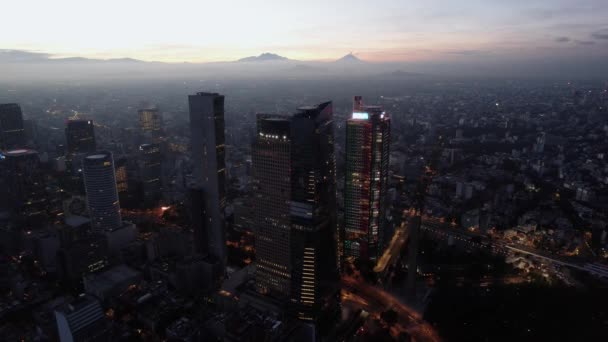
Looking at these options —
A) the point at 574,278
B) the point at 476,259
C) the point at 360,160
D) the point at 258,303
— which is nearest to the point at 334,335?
the point at 258,303

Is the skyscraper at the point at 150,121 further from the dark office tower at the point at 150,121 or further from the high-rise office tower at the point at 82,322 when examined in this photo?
the high-rise office tower at the point at 82,322

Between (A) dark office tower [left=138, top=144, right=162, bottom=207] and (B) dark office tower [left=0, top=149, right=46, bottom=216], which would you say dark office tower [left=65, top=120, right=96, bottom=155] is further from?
(B) dark office tower [left=0, top=149, right=46, bottom=216]

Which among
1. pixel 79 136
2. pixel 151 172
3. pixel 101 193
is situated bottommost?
pixel 151 172

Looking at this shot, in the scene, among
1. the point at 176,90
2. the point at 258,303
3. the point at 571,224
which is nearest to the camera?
the point at 258,303

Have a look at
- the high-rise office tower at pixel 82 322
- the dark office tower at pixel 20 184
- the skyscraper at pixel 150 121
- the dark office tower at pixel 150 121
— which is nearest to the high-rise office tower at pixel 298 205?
the high-rise office tower at pixel 82 322

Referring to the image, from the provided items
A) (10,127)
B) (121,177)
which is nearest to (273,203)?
(121,177)

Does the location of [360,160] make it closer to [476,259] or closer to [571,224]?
[476,259]

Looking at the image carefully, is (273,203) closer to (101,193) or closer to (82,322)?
(82,322)

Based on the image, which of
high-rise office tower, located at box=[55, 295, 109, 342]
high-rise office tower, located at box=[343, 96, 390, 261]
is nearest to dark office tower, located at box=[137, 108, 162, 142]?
high-rise office tower, located at box=[343, 96, 390, 261]
